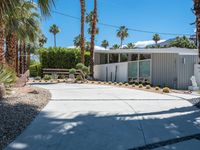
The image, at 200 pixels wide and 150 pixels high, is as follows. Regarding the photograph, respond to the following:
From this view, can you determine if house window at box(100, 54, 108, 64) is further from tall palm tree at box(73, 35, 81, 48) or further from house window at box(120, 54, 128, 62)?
tall palm tree at box(73, 35, 81, 48)

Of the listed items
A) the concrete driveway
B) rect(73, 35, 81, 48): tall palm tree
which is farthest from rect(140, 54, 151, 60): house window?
rect(73, 35, 81, 48): tall palm tree

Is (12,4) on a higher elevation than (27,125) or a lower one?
higher

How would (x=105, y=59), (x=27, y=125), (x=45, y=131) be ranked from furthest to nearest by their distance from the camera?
(x=105, y=59) → (x=27, y=125) → (x=45, y=131)

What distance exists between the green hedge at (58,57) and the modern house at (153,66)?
550 centimetres

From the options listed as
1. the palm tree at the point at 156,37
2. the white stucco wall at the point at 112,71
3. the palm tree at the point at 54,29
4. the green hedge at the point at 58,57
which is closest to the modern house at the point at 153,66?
the white stucco wall at the point at 112,71

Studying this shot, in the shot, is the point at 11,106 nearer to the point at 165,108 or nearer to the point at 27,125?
the point at 27,125

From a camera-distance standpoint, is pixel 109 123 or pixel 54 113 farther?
pixel 54 113

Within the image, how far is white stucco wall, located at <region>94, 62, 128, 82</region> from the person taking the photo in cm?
2769

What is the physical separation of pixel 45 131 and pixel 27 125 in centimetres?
73

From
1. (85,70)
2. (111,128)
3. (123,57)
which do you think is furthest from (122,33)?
(111,128)

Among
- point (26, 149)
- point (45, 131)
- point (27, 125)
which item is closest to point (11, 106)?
point (27, 125)

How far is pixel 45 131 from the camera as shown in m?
7.36

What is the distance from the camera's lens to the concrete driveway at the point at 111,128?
640 cm

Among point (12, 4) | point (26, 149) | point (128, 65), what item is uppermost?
point (12, 4)
